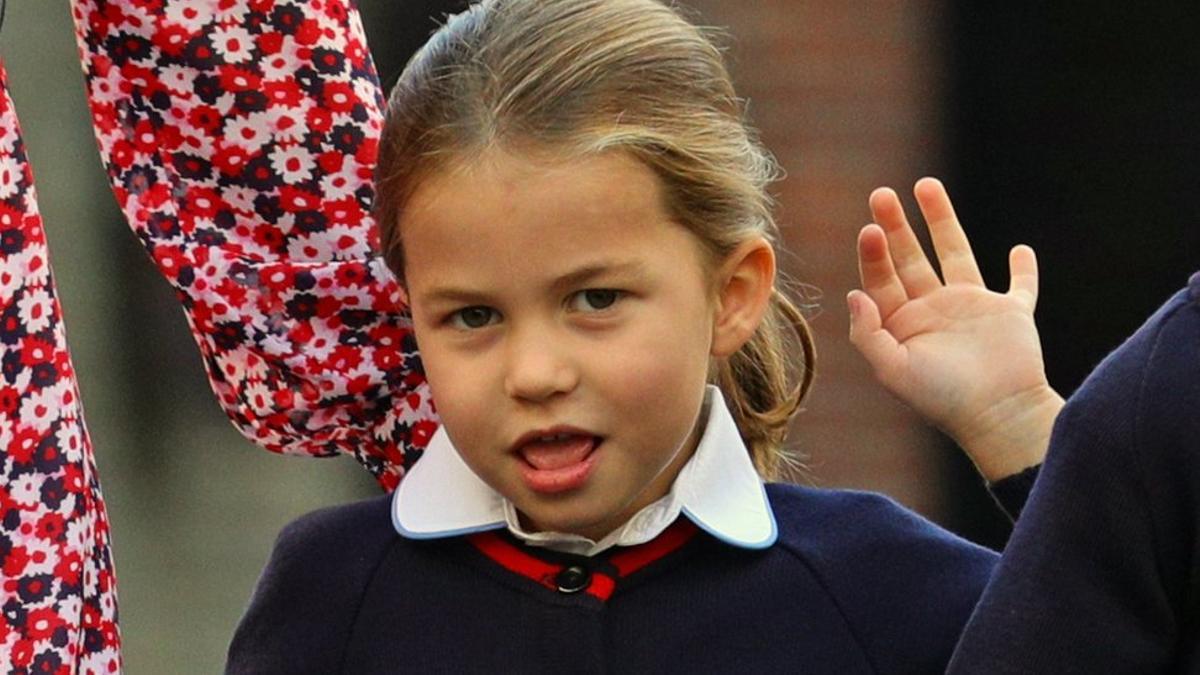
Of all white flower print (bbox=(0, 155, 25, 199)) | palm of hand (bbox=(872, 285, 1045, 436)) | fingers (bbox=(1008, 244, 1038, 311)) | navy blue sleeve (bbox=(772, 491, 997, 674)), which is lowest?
navy blue sleeve (bbox=(772, 491, 997, 674))

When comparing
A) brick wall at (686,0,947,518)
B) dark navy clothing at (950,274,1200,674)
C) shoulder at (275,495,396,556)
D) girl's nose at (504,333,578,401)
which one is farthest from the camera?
brick wall at (686,0,947,518)

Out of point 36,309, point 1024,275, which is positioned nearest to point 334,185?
point 36,309

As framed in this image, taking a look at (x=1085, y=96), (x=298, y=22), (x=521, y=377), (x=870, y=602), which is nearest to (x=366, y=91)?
(x=298, y=22)

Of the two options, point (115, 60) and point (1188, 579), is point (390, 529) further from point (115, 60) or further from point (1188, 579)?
point (1188, 579)

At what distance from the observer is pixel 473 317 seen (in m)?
2.36

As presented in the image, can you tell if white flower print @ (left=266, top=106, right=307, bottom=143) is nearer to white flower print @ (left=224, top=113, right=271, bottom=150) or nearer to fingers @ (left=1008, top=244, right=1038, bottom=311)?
white flower print @ (left=224, top=113, right=271, bottom=150)

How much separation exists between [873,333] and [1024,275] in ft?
0.55

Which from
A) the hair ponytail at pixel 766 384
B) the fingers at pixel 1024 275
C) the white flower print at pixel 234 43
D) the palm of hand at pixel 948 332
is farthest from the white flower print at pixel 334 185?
the fingers at pixel 1024 275

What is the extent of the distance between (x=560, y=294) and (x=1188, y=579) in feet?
1.96

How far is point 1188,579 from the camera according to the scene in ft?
6.64

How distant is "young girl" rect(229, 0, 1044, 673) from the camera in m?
2.33

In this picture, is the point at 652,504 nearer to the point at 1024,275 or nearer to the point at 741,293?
the point at 741,293

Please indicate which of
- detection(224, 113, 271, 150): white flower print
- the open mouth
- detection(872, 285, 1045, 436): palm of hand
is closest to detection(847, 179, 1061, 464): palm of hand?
detection(872, 285, 1045, 436): palm of hand

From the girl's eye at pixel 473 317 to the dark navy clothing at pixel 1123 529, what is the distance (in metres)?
0.53
